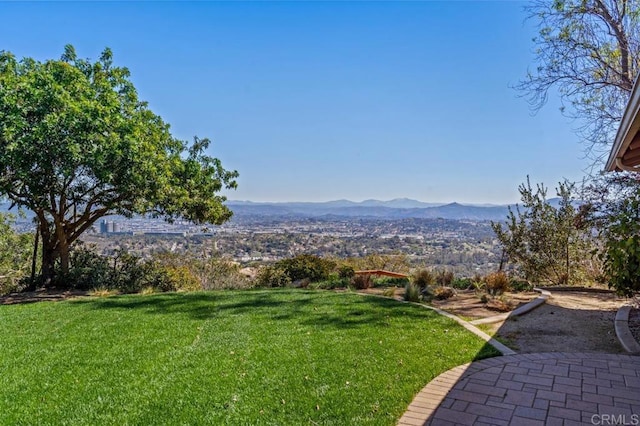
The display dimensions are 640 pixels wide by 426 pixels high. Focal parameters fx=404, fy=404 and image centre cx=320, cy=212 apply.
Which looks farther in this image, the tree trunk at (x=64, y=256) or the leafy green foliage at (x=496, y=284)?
the tree trunk at (x=64, y=256)

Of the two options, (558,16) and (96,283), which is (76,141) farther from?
(558,16)

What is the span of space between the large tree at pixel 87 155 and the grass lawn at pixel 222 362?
2.83m

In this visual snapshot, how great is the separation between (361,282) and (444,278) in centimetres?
240

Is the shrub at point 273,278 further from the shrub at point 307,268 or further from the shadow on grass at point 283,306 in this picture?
the shadow on grass at point 283,306

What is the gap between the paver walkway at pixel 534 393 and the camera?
3428mm

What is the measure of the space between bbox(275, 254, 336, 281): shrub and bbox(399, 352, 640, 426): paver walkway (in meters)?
8.07

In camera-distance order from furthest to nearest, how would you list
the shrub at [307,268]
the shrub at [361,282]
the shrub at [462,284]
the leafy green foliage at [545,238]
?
the shrub at [307,268], the leafy green foliage at [545,238], the shrub at [361,282], the shrub at [462,284]

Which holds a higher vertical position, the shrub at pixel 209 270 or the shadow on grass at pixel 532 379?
the shadow on grass at pixel 532 379

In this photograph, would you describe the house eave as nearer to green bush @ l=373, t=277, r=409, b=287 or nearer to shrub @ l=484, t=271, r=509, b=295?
shrub @ l=484, t=271, r=509, b=295

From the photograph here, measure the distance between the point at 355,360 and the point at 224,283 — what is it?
930 centimetres

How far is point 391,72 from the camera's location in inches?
510

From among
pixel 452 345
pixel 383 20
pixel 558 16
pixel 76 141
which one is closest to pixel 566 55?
pixel 558 16

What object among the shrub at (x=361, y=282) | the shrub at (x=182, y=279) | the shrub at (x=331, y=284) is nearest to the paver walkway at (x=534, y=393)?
the shrub at (x=361, y=282)

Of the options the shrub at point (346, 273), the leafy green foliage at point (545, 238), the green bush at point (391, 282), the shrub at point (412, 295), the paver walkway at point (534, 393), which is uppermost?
the leafy green foliage at point (545, 238)
